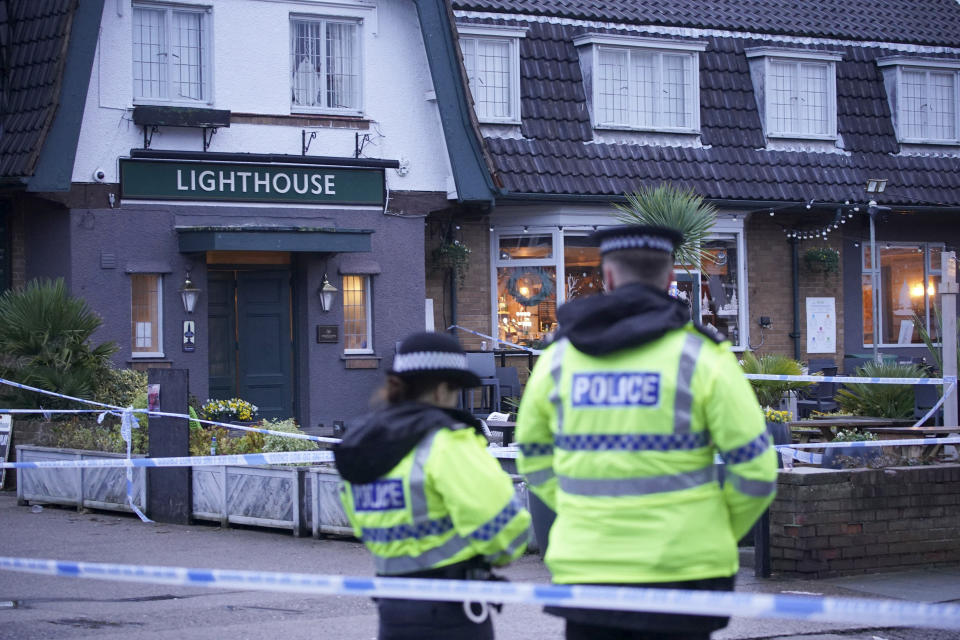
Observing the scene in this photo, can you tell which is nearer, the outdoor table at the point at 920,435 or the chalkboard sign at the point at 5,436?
the outdoor table at the point at 920,435

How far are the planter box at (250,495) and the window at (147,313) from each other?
5850 mm

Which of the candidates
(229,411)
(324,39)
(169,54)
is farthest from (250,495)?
(324,39)

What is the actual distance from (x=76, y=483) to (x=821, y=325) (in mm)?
13637

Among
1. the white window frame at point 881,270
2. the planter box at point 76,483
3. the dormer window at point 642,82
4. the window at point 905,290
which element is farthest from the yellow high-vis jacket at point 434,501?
the window at point 905,290

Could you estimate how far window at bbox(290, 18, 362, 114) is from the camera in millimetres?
19219

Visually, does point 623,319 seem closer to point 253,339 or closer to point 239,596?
point 239,596

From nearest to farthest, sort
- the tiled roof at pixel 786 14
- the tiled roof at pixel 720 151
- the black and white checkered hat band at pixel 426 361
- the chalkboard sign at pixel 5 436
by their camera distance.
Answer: the black and white checkered hat band at pixel 426 361 → the chalkboard sign at pixel 5 436 → the tiled roof at pixel 720 151 → the tiled roof at pixel 786 14

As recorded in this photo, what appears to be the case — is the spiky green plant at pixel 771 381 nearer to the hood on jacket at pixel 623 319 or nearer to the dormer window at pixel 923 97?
the dormer window at pixel 923 97

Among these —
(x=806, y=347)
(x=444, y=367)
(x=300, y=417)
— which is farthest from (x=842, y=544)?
(x=806, y=347)

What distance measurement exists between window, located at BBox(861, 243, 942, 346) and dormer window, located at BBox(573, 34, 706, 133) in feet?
15.7

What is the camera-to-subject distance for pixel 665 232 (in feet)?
14.9

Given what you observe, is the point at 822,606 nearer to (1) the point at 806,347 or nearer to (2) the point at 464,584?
(2) the point at 464,584

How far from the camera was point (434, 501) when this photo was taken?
458cm

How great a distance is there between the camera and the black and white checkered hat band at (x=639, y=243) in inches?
178
